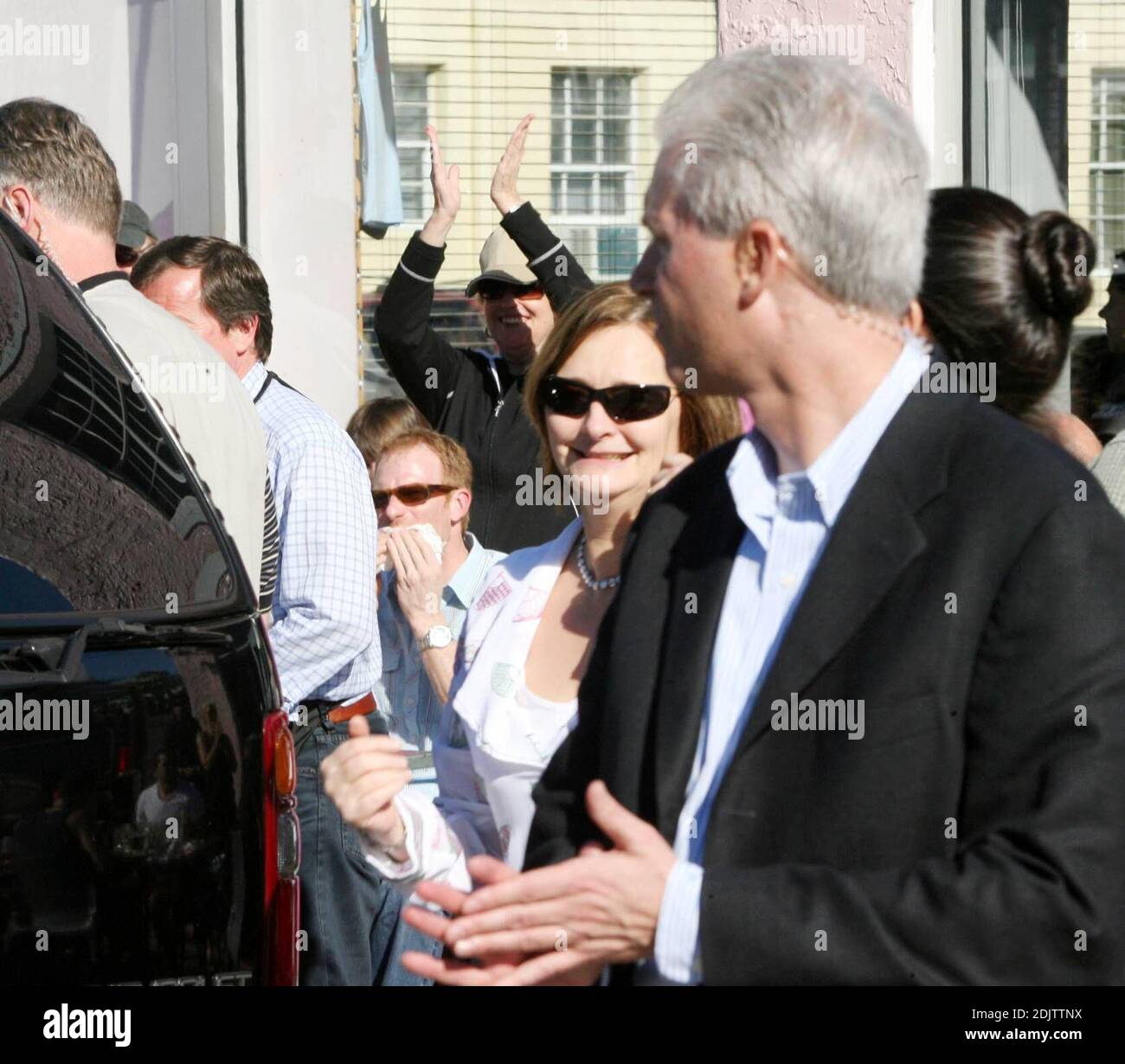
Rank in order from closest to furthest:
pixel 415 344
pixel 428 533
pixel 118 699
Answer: pixel 118 699 < pixel 428 533 < pixel 415 344

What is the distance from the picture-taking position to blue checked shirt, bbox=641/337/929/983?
199 centimetres

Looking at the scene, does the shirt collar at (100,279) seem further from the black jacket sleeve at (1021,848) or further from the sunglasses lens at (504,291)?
the black jacket sleeve at (1021,848)

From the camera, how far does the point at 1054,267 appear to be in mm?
2252

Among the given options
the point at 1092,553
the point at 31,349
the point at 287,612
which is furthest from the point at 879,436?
the point at 287,612

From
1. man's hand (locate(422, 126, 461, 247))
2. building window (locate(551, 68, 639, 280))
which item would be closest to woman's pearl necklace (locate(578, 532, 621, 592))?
man's hand (locate(422, 126, 461, 247))

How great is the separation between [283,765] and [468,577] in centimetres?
182

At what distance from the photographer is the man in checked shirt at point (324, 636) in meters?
4.50

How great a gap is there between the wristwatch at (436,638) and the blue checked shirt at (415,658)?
0.36 meters

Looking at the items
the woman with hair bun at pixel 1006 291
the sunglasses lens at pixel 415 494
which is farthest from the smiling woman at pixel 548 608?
the sunglasses lens at pixel 415 494

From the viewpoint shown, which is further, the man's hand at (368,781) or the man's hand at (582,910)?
the man's hand at (368,781)

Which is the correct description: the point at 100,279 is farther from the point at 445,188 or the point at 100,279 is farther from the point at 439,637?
the point at 445,188

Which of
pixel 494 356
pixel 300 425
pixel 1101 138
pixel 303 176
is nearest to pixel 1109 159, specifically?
pixel 1101 138

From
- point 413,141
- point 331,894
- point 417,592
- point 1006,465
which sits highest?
A: point 413,141
